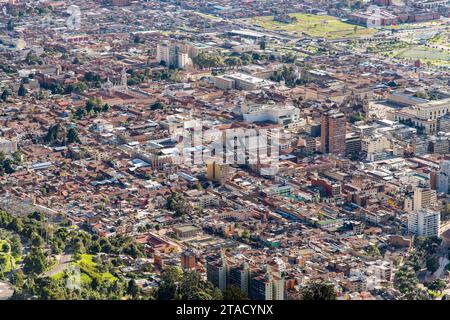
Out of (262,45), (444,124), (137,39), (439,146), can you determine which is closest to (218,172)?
(439,146)

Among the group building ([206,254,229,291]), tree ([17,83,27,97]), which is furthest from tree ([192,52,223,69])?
building ([206,254,229,291])

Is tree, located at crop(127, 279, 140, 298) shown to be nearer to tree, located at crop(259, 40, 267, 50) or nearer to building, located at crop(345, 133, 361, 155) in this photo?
building, located at crop(345, 133, 361, 155)

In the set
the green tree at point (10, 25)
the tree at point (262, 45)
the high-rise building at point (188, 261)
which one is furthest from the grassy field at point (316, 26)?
the high-rise building at point (188, 261)

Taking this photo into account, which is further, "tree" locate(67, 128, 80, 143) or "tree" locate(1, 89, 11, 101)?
"tree" locate(1, 89, 11, 101)
